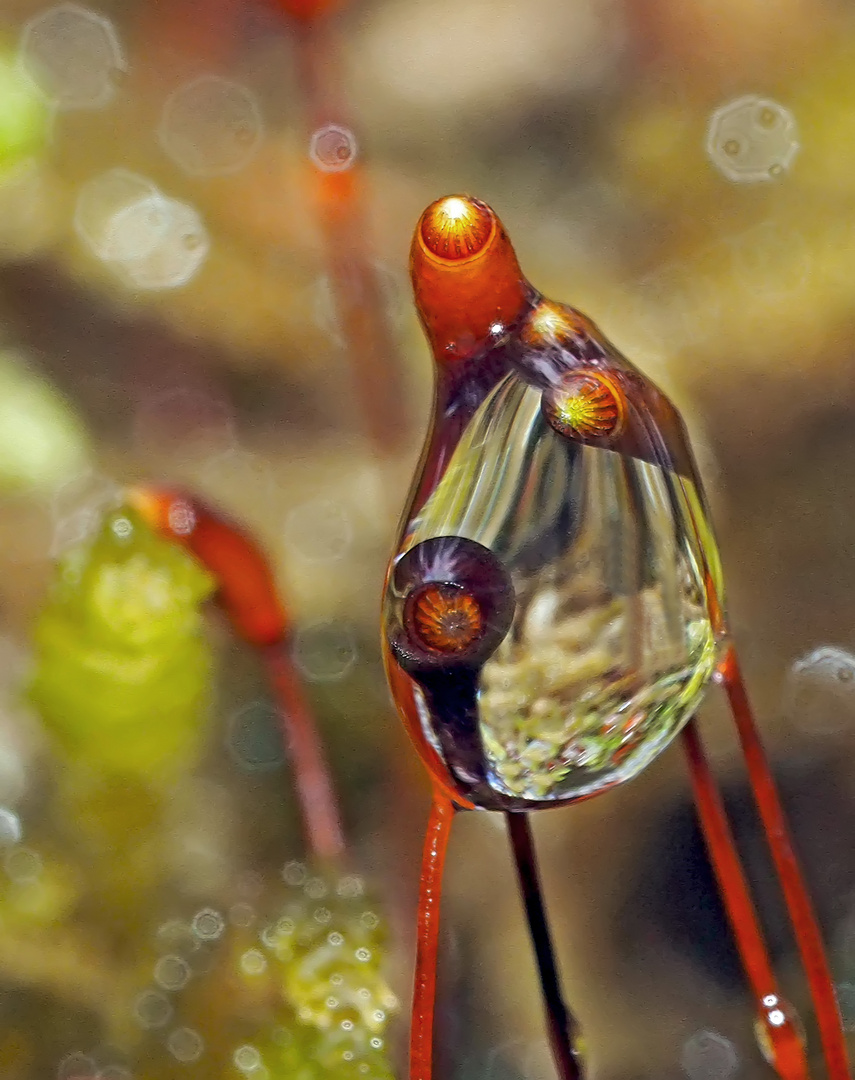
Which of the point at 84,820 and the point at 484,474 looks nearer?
the point at 484,474

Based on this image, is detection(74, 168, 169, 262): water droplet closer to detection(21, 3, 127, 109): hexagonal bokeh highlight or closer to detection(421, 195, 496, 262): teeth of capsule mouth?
detection(21, 3, 127, 109): hexagonal bokeh highlight

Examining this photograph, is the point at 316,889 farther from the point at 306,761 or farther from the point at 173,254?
the point at 173,254

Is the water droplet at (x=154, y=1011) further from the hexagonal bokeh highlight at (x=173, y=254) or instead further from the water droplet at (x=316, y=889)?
the hexagonal bokeh highlight at (x=173, y=254)

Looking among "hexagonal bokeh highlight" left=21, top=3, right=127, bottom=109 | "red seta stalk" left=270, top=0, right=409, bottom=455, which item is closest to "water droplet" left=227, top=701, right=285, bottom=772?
"red seta stalk" left=270, top=0, right=409, bottom=455

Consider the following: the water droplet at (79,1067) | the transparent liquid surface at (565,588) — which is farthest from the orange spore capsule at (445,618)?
the water droplet at (79,1067)

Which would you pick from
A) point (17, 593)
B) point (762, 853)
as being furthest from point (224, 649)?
point (762, 853)

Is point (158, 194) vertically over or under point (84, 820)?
over

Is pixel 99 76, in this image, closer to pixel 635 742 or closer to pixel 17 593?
pixel 17 593

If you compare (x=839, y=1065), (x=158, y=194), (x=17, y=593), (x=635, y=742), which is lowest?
(x=839, y=1065)
